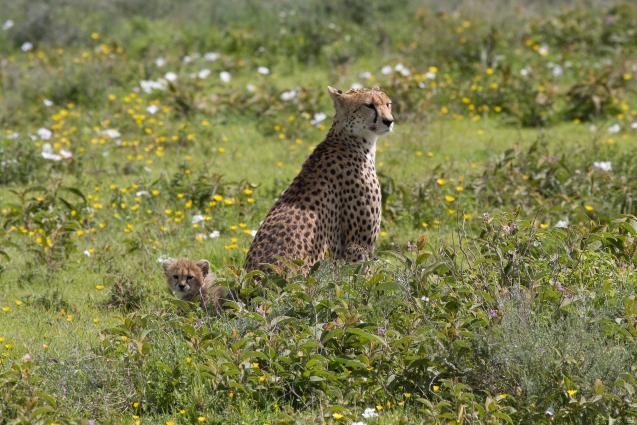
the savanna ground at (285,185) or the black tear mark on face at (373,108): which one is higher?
the black tear mark on face at (373,108)

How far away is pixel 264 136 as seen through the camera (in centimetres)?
1091

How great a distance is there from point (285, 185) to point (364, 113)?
2360 mm

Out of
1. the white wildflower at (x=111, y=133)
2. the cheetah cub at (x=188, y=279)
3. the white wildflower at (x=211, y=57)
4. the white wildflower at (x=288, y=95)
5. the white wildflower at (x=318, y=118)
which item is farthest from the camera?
the white wildflower at (x=211, y=57)

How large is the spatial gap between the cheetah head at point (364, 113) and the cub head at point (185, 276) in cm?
124

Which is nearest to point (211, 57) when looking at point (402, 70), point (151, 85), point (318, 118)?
point (151, 85)

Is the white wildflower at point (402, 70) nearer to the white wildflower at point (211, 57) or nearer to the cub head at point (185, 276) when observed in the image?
the white wildflower at point (211, 57)

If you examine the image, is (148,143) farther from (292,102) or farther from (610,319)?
(610,319)

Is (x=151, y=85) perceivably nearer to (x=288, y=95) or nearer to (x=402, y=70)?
(x=288, y=95)

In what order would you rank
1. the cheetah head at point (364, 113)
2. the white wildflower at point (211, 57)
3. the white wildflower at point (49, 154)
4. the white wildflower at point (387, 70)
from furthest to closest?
the white wildflower at point (211, 57) → the white wildflower at point (387, 70) → the white wildflower at point (49, 154) → the cheetah head at point (364, 113)

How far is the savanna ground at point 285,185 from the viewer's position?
5.39m

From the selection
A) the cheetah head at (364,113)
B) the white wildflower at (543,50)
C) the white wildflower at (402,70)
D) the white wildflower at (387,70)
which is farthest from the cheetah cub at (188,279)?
the white wildflower at (543,50)

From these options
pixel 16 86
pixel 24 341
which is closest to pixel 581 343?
pixel 24 341

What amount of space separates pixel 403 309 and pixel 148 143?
5.12 meters

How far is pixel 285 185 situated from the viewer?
912 centimetres
